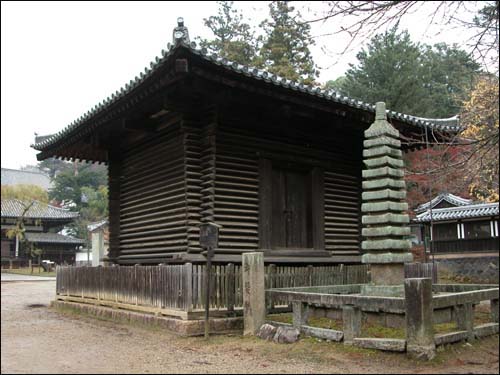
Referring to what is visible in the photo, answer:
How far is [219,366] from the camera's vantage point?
6652 mm

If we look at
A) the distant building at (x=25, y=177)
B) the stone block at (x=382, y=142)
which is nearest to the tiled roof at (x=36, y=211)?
the distant building at (x=25, y=177)

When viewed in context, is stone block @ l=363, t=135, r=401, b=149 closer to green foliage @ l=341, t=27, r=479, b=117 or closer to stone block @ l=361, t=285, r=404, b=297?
stone block @ l=361, t=285, r=404, b=297

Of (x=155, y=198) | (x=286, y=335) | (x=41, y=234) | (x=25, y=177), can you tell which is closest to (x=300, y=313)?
(x=286, y=335)

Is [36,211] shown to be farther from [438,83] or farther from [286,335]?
[286,335]

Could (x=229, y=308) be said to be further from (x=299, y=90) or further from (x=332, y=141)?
(x=332, y=141)

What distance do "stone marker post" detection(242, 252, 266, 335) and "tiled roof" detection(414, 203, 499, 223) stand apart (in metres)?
25.5

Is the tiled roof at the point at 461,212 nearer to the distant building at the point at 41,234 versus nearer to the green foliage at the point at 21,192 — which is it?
the green foliage at the point at 21,192

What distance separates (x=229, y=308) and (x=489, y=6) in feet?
21.8

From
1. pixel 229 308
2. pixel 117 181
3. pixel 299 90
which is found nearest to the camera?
pixel 229 308

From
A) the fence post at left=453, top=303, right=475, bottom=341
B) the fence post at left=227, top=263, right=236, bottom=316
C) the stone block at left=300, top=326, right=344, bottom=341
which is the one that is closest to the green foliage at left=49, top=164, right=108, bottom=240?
the fence post at left=227, top=263, right=236, bottom=316

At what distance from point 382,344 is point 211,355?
247 cm

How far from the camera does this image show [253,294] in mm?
8758

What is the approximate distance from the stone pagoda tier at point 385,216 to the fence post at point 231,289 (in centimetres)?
245

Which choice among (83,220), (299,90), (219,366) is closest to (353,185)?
(299,90)
